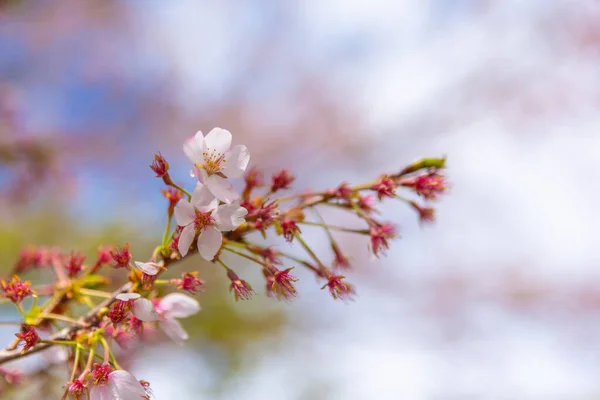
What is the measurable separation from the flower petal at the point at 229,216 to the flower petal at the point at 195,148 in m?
0.07

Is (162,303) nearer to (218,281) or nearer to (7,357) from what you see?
(7,357)

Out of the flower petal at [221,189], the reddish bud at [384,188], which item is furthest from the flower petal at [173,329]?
the reddish bud at [384,188]

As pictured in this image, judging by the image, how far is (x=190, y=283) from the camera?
0.60 m

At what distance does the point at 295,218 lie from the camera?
646mm

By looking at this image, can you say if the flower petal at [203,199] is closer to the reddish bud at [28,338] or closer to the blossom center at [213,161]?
the blossom center at [213,161]

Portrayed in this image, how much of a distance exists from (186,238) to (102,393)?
188 millimetres

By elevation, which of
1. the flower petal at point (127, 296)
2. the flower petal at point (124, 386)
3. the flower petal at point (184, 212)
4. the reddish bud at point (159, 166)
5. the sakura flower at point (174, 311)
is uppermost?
the reddish bud at point (159, 166)

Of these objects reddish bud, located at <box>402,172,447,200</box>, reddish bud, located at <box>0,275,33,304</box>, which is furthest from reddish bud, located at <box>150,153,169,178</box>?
reddish bud, located at <box>402,172,447,200</box>

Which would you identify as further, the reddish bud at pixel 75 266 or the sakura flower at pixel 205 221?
the reddish bud at pixel 75 266

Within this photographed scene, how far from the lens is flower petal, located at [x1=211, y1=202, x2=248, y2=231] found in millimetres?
554

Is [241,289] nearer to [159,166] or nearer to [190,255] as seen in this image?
[190,255]

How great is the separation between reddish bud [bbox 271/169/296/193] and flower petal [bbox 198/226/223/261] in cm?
17

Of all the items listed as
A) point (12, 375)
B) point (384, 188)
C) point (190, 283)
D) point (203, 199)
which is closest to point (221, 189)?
point (203, 199)

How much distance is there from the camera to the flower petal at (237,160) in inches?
23.5
